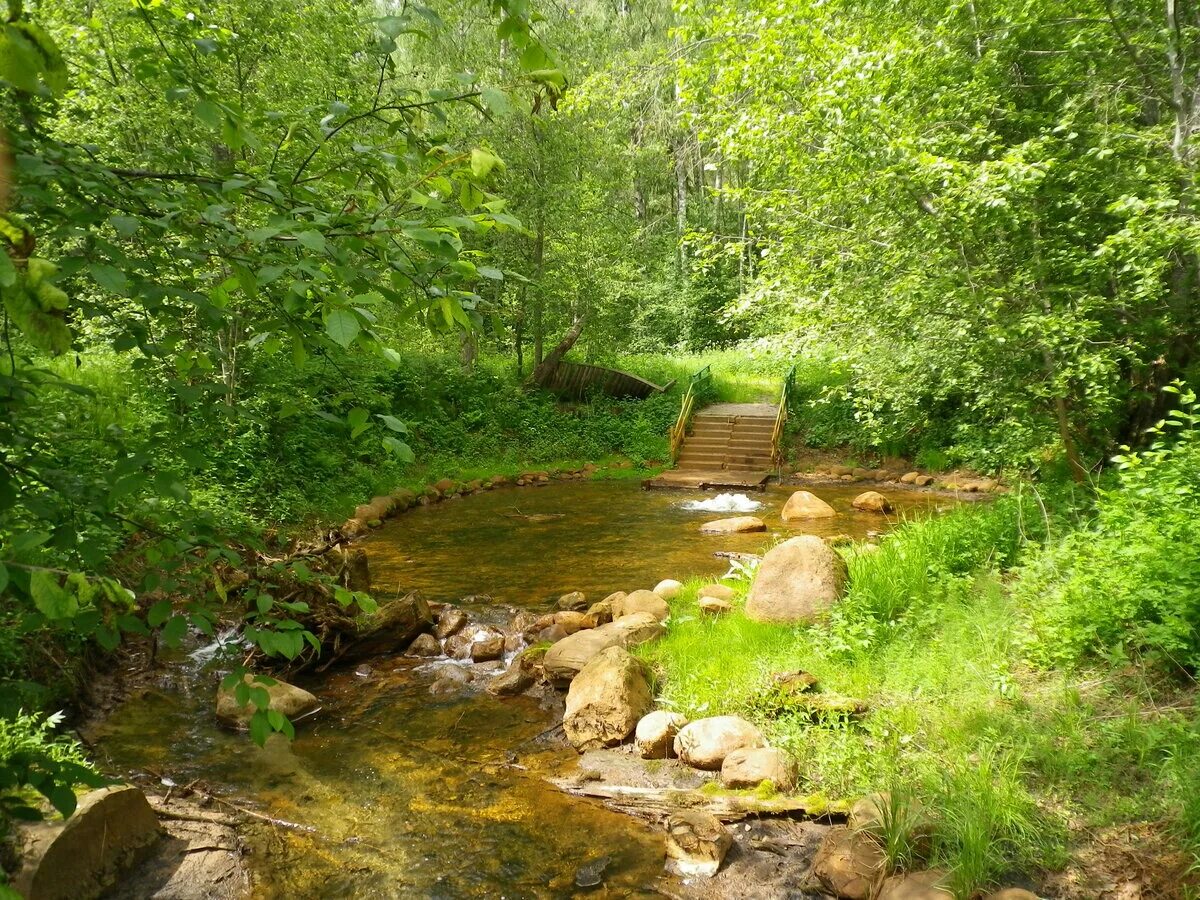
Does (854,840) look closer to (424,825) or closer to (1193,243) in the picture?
(424,825)

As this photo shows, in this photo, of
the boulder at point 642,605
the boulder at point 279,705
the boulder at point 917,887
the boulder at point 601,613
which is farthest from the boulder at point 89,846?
the boulder at point 642,605

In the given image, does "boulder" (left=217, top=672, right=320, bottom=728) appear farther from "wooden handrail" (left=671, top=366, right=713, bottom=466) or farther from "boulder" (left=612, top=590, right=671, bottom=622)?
"wooden handrail" (left=671, top=366, right=713, bottom=466)

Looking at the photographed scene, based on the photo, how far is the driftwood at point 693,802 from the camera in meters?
4.23

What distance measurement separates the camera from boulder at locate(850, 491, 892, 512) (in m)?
12.9

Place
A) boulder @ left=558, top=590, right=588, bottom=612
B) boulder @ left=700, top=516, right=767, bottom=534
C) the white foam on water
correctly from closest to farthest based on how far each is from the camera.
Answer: boulder @ left=558, top=590, right=588, bottom=612 < boulder @ left=700, top=516, right=767, bottom=534 < the white foam on water

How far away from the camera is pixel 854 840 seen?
3746 millimetres

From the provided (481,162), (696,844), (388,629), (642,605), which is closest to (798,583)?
(642,605)

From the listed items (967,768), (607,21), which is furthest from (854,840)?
(607,21)

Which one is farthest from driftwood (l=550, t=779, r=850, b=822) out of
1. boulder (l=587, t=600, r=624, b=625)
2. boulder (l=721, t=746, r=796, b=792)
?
boulder (l=587, t=600, r=624, b=625)

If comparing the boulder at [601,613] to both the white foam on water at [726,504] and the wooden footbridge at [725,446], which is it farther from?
the wooden footbridge at [725,446]

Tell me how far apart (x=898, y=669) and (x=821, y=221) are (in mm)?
4317

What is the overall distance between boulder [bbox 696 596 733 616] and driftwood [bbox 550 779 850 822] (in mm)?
2441

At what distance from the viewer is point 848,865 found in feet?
12.0

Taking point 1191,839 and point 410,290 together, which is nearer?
point 410,290
